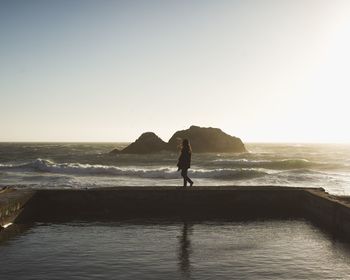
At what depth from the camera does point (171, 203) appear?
1441cm

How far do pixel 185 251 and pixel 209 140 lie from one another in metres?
105

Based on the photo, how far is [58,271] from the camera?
790cm

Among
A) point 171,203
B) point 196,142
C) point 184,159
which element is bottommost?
point 171,203

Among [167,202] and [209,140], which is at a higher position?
[209,140]

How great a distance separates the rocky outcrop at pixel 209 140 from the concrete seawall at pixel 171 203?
308 ft

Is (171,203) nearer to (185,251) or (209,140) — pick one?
(185,251)

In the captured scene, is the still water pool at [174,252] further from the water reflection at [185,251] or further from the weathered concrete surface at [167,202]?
the weathered concrete surface at [167,202]

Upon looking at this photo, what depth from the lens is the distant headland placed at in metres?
107

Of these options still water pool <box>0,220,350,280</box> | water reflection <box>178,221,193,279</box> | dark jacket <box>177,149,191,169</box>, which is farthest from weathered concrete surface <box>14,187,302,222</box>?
water reflection <box>178,221,193,279</box>

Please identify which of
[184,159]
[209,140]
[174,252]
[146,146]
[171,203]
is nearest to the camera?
[174,252]

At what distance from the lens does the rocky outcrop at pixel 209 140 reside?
366ft

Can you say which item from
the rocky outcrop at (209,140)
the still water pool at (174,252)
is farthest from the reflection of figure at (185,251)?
the rocky outcrop at (209,140)

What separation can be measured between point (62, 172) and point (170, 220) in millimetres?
31156

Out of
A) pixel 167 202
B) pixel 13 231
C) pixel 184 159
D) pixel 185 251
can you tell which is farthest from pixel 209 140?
pixel 185 251
